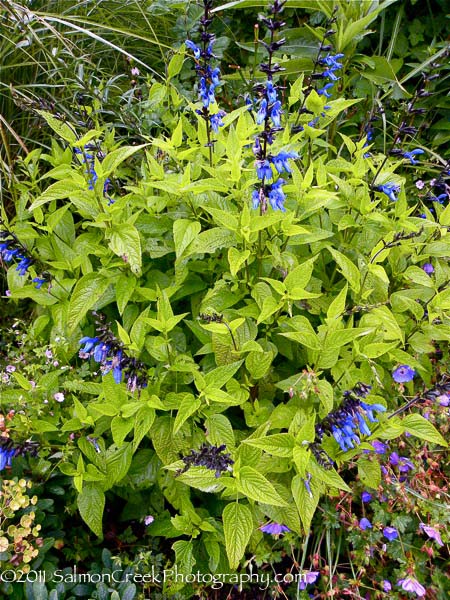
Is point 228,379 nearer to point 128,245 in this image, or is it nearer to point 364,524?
point 128,245

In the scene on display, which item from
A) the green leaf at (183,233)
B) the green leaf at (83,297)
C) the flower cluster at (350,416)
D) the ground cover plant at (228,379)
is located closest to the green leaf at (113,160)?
the ground cover plant at (228,379)

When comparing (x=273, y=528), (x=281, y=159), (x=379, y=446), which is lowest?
(x=273, y=528)

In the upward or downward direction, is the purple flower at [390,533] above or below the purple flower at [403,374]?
below

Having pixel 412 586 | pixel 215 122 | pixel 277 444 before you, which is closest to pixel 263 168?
pixel 215 122

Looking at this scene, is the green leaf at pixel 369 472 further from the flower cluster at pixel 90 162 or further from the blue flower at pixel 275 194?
the flower cluster at pixel 90 162

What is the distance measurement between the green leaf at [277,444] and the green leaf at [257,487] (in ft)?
0.25

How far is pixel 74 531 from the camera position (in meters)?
2.13

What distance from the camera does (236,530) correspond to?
160 cm

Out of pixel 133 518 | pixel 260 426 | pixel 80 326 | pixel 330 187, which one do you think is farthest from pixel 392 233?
pixel 133 518

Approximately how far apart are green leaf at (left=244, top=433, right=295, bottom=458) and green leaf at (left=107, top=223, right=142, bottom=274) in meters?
0.65

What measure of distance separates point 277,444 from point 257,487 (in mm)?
137

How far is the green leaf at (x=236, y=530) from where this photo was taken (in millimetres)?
1579

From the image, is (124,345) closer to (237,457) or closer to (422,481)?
(237,457)

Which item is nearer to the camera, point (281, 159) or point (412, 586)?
point (281, 159)
